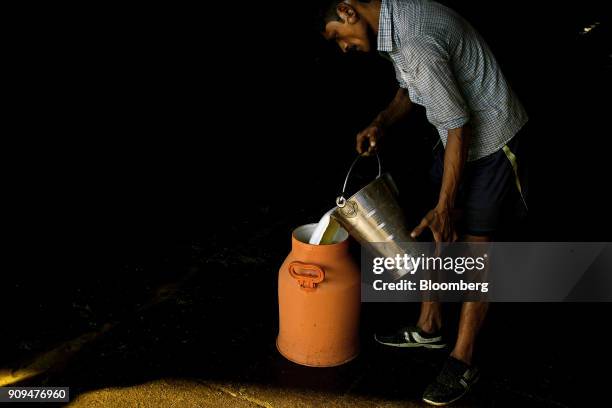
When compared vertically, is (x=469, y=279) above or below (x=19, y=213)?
above

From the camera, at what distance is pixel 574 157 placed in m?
5.55

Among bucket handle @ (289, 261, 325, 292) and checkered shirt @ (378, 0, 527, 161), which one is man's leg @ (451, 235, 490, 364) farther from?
bucket handle @ (289, 261, 325, 292)

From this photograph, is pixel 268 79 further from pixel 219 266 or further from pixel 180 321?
pixel 180 321

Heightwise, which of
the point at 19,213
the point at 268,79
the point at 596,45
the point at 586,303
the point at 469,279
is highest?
the point at 596,45

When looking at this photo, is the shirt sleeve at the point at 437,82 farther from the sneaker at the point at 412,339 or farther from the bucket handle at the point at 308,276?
the sneaker at the point at 412,339

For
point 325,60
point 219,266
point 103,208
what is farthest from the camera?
point 325,60

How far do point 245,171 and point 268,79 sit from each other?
1025 mm

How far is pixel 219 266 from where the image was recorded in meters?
4.23

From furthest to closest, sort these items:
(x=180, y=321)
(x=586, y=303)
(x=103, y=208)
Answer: (x=103, y=208) < (x=586, y=303) < (x=180, y=321)

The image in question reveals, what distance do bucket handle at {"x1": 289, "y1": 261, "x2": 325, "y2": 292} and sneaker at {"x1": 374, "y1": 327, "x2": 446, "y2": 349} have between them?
28.2 inches

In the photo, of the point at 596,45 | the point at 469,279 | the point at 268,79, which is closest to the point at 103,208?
the point at 268,79

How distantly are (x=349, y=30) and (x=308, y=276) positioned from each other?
4.02ft

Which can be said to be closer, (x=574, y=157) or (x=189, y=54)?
(x=189, y=54)

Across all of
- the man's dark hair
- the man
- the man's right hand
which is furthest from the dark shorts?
the man's dark hair
